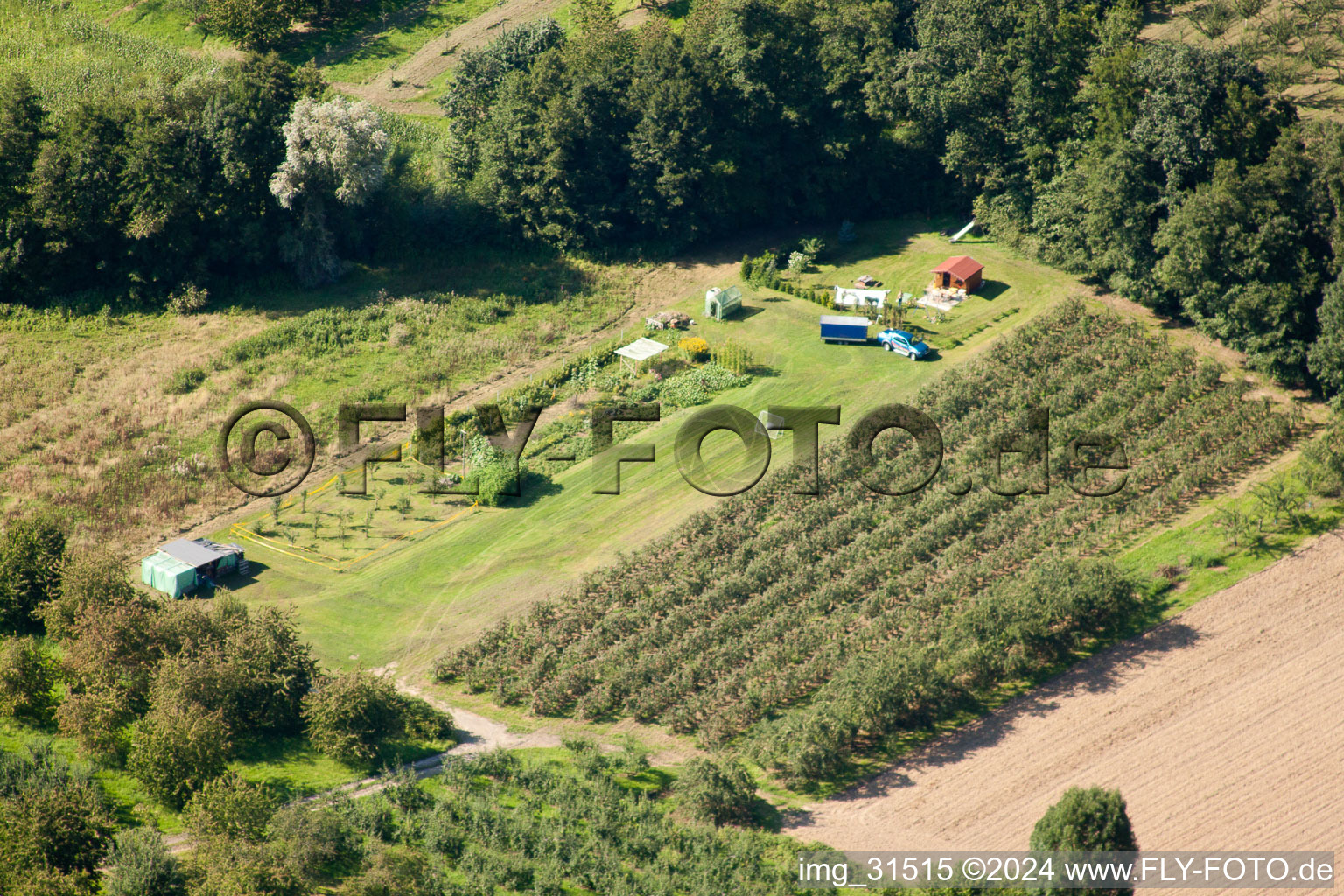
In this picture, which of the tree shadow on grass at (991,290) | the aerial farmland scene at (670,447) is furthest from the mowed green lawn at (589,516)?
the aerial farmland scene at (670,447)

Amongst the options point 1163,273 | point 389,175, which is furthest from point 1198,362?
point 389,175

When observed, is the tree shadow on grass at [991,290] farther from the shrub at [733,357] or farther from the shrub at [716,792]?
the shrub at [716,792]

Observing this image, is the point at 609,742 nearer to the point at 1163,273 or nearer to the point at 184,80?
the point at 1163,273

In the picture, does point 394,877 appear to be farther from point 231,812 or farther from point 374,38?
point 374,38

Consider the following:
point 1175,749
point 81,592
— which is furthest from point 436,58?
point 1175,749

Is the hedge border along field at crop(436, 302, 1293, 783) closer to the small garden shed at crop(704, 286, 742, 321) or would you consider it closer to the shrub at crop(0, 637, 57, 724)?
the small garden shed at crop(704, 286, 742, 321)

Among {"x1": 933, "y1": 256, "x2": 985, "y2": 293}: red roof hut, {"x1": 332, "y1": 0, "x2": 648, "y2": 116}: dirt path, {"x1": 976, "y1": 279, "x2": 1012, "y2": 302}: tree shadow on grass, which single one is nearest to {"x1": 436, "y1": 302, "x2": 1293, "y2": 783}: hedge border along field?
{"x1": 976, "y1": 279, "x2": 1012, "y2": 302}: tree shadow on grass
